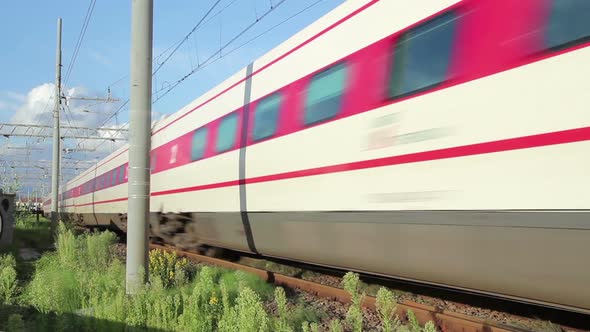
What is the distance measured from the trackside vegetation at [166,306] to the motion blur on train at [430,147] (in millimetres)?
727

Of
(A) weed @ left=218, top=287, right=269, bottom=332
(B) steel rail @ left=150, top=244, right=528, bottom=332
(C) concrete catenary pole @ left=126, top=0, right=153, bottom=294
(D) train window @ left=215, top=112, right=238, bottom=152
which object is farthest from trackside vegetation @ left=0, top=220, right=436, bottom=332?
(D) train window @ left=215, top=112, right=238, bottom=152

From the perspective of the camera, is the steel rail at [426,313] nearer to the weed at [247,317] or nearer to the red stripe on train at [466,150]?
the red stripe on train at [466,150]

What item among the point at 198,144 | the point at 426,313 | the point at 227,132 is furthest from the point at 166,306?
the point at 198,144

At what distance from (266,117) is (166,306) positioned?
322 centimetres

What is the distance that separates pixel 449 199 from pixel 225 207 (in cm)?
462

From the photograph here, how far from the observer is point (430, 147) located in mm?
Answer: 4258

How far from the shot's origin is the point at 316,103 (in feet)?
19.7

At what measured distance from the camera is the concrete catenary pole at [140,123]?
6266 millimetres

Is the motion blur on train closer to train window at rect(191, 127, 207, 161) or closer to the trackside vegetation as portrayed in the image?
the trackside vegetation

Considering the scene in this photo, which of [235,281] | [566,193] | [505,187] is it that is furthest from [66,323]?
[566,193]

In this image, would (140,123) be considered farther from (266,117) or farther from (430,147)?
(430,147)

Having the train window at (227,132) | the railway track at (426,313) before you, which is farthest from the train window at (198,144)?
the railway track at (426,313)

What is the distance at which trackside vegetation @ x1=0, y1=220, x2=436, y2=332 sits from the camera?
389 centimetres

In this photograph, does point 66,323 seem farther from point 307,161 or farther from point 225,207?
point 225,207
